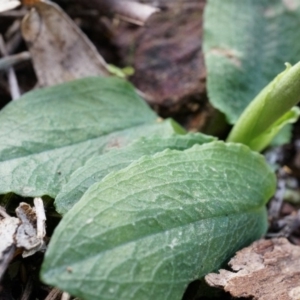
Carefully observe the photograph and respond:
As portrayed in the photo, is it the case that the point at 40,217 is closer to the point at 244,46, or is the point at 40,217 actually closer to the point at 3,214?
the point at 3,214

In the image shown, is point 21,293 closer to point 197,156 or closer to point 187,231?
point 187,231

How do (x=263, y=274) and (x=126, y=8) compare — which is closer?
(x=263, y=274)

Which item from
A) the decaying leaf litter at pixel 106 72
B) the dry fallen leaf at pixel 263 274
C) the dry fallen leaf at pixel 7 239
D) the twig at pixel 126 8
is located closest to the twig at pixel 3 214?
the dry fallen leaf at pixel 7 239

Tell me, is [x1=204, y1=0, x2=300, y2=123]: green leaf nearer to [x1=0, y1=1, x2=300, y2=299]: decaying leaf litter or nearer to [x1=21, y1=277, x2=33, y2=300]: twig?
[x1=0, y1=1, x2=300, y2=299]: decaying leaf litter

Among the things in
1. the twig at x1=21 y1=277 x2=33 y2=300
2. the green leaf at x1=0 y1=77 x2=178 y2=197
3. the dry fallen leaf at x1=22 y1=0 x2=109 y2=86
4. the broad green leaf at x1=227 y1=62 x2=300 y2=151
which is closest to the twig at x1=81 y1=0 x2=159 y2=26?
the dry fallen leaf at x1=22 y1=0 x2=109 y2=86

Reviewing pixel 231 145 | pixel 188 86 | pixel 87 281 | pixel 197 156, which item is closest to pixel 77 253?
pixel 87 281

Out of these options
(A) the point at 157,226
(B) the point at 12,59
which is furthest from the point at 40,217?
(B) the point at 12,59

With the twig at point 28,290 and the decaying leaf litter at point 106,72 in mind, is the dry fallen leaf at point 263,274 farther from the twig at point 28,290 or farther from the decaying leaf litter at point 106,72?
the twig at point 28,290
